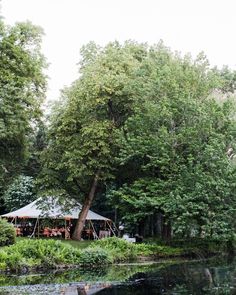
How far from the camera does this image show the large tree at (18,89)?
28.0m

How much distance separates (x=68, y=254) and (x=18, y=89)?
39.3ft

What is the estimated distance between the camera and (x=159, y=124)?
29344 millimetres

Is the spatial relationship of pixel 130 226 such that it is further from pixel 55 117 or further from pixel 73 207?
pixel 55 117

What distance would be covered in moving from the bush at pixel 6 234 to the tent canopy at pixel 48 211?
9663 mm

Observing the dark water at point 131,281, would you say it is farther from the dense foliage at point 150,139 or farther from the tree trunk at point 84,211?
the tree trunk at point 84,211

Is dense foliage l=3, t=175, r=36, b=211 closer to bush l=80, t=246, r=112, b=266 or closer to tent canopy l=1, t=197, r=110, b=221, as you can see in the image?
tent canopy l=1, t=197, r=110, b=221

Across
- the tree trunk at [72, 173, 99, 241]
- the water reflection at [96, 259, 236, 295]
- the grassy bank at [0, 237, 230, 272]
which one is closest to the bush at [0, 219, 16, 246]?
the grassy bank at [0, 237, 230, 272]

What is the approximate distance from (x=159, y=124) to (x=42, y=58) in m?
10.3

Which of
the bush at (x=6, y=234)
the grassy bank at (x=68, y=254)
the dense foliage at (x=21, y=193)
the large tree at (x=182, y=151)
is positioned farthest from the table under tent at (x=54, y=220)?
the bush at (x=6, y=234)

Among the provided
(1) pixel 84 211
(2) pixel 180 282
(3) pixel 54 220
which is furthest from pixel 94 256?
(3) pixel 54 220

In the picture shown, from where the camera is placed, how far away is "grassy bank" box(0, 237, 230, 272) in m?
18.7

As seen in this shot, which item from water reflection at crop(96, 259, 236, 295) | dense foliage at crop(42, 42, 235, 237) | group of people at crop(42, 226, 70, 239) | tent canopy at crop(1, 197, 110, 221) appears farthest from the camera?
group of people at crop(42, 226, 70, 239)

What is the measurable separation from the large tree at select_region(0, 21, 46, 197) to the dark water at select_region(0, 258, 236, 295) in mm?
11897

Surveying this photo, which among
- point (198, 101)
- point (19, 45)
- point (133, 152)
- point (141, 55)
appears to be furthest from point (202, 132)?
point (19, 45)
